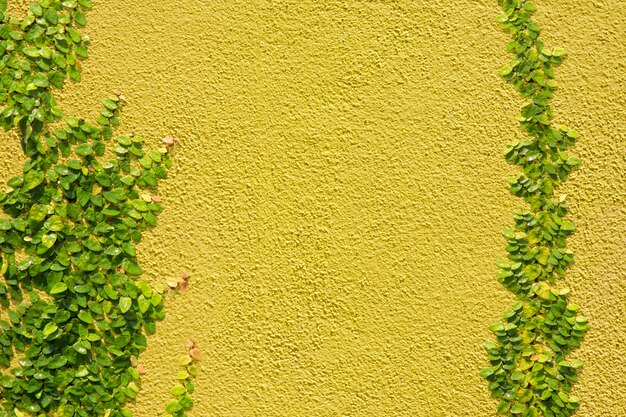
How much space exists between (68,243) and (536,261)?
5.71 ft

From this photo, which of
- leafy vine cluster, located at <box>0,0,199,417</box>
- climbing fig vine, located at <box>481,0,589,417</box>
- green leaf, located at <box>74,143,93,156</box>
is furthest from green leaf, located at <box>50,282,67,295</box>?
climbing fig vine, located at <box>481,0,589,417</box>

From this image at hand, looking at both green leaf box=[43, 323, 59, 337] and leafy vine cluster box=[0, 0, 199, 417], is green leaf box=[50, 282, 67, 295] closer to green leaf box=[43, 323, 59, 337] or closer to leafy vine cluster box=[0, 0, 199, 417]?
leafy vine cluster box=[0, 0, 199, 417]

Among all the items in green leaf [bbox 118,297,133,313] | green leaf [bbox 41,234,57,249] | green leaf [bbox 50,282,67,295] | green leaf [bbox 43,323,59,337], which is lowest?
green leaf [bbox 43,323,59,337]

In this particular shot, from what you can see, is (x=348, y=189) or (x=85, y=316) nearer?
(x=85, y=316)

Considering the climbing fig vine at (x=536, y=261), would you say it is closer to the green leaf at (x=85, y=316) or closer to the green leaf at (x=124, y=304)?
the green leaf at (x=124, y=304)

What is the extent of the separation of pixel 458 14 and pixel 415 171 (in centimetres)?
63

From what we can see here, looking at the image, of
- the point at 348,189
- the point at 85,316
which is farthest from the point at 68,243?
the point at 348,189

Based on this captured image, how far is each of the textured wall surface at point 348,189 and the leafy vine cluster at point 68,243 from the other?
68 mm

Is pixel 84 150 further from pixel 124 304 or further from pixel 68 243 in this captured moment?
pixel 124 304

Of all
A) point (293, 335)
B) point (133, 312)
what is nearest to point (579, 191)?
point (293, 335)

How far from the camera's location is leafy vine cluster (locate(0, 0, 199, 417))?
8.17ft

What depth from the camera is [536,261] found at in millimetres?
2551

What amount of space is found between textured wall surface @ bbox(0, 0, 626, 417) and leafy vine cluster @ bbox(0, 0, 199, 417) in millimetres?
68

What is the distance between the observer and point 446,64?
8.61ft
